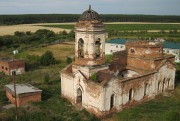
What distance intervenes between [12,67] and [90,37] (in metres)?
15.6

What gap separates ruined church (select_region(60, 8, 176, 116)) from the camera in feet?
53.7

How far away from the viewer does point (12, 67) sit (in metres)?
29.0

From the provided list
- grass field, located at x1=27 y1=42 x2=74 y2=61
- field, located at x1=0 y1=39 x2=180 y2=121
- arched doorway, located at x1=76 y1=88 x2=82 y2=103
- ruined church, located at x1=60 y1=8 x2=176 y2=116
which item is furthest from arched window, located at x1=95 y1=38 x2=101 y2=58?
grass field, located at x1=27 y1=42 x2=74 y2=61

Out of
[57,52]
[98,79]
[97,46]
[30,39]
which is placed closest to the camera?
[98,79]

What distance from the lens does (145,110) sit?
17688 millimetres

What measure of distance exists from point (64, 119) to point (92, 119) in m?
1.87

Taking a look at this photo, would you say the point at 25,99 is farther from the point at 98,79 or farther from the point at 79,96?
the point at 98,79

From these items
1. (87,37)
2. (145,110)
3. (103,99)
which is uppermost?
(87,37)

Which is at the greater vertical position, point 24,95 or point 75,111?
point 24,95

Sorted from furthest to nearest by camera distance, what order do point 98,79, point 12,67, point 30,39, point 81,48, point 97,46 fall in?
1. point 30,39
2. point 12,67
3. point 81,48
4. point 97,46
5. point 98,79

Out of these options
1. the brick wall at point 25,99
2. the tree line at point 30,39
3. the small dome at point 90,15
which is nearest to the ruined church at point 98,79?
the small dome at point 90,15

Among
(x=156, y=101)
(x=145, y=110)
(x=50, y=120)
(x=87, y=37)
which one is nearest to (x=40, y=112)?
(x=50, y=120)

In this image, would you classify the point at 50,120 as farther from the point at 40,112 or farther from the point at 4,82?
the point at 4,82

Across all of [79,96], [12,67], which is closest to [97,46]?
[79,96]
